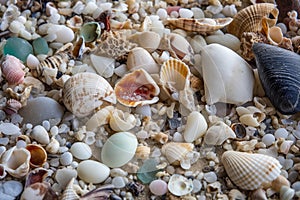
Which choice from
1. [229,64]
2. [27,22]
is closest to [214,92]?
[229,64]

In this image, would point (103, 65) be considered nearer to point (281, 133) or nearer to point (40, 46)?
point (40, 46)

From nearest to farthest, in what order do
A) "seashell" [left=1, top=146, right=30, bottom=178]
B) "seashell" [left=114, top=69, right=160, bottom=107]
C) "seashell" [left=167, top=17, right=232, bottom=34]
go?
"seashell" [left=1, top=146, right=30, bottom=178]
"seashell" [left=114, top=69, right=160, bottom=107]
"seashell" [left=167, top=17, right=232, bottom=34]

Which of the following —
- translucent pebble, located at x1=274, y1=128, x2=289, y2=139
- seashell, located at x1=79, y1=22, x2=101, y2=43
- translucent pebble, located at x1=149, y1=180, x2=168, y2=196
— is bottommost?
translucent pebble, located at x1=149, y1=180, x2=168, y2=196

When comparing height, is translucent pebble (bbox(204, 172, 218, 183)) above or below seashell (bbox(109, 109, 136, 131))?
below

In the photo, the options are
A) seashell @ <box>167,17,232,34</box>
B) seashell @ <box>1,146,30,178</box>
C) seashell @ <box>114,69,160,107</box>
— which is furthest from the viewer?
seashell @ <box>167,17,232,34</box>

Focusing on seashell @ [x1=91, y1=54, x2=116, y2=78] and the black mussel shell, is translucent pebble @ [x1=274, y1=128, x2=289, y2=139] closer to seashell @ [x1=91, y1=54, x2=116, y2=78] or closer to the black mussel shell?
the black mussel shell

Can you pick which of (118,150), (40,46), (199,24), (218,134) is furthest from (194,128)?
(40,46)

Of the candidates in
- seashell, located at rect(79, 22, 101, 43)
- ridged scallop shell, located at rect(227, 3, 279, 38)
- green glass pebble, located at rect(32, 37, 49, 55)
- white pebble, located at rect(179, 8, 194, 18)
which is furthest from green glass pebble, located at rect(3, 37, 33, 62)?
ridged scallop shell, located at rect(227, 3, 279, 38)

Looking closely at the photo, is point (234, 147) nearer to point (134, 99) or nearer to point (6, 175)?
point (134, 99)
